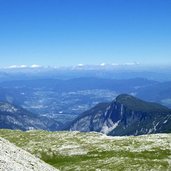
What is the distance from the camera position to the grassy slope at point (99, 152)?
79.2m

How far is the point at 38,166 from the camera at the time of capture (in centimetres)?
4253

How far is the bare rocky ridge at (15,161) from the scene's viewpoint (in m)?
36.8

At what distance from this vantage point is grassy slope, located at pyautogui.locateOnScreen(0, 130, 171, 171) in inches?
3118

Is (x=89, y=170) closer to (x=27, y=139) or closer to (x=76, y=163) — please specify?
(x=76, y=163)

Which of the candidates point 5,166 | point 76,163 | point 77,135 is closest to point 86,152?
point 76,163

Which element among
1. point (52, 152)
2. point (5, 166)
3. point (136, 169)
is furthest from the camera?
point (52, 152)

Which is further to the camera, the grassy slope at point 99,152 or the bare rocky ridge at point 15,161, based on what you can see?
the grassy slope at point 99,152

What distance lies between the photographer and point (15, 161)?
39.4 meters

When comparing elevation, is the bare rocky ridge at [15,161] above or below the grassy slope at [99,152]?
above

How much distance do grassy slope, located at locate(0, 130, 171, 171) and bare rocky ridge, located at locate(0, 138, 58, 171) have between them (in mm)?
35722

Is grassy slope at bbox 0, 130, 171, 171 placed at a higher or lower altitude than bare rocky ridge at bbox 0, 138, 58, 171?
lower

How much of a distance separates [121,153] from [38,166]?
4829cm

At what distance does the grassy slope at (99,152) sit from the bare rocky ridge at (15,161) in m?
35.7

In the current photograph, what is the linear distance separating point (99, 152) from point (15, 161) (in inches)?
2107
